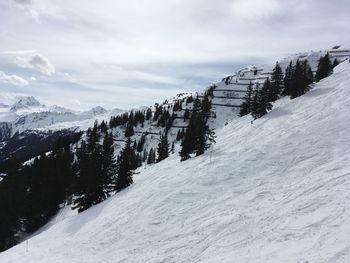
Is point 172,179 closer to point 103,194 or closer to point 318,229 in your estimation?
point 103,194

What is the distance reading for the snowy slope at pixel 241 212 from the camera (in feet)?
55.9

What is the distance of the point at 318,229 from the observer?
16.6m

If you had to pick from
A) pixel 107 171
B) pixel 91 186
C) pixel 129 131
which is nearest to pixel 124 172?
pixel 107 171

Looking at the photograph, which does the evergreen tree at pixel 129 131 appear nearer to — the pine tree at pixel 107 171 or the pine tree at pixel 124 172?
the pine tree at pixel 107 171

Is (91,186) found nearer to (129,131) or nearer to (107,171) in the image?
(107,171)

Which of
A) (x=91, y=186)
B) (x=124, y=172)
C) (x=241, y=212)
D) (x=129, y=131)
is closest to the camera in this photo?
(x=241, y=212)

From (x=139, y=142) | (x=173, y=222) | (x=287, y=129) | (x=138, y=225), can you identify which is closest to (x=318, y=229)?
(x=173, y=222)

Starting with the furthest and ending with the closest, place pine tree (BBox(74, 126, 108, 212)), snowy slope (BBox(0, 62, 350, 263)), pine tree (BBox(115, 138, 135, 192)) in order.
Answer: pine tree (BBox(115, 138, 135, 192)) → pine tree (BBox(74, 126, 108, 212)) → snowy slope (BBox(0, 62, 350, 263))

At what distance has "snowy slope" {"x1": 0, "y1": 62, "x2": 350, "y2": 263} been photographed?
17047 mm

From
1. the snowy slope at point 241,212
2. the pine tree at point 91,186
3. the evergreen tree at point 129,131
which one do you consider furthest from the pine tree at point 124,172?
the evergreen tree at point 129,131

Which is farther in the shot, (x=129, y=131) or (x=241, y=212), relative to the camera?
(x=129, y=131)

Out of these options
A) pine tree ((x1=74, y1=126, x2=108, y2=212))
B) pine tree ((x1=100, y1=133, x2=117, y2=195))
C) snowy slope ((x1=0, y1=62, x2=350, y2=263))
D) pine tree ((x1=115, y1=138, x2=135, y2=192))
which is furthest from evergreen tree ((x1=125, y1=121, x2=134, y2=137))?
snowy slope ((x1=0, y1=62, x2=350, y2=263))

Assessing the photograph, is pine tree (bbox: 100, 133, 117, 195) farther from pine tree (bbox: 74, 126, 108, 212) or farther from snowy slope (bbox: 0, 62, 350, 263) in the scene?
snowy slope (bbox: 0, 62, 350, 263)

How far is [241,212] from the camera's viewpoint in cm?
2269
